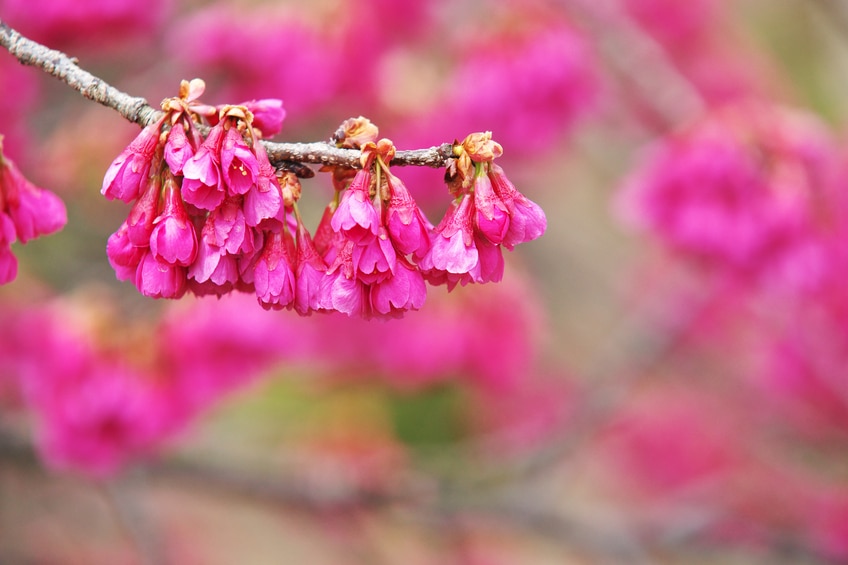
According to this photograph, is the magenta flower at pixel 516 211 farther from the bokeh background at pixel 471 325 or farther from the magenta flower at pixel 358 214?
the bokeh background at pixel 471 325

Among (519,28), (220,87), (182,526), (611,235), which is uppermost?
(611,235)

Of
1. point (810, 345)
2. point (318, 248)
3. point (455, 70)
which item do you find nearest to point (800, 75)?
point (810, 345)

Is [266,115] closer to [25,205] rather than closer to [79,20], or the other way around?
[25,205]

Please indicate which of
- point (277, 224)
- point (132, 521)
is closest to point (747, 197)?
point (277, 224)

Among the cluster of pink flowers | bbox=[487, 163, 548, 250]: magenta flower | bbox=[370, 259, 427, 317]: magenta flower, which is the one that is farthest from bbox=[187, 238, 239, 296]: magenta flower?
bbox=[487, 163, 548, 250]: magenta flower

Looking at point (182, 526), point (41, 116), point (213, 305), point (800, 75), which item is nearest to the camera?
point (213, 305)

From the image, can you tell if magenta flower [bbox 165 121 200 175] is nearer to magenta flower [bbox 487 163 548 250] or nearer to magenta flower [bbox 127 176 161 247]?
magenta flower [bbox 127 176 161 247]

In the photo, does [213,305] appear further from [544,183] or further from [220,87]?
[544,183]
